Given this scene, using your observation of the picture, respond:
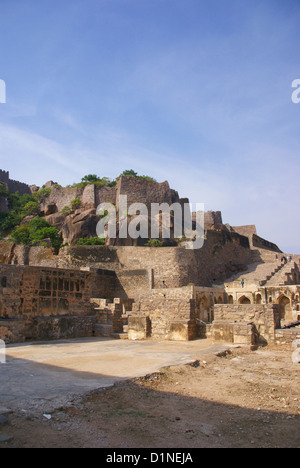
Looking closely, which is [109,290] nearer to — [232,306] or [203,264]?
[203,264]

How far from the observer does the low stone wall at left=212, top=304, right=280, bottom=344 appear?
857 cm

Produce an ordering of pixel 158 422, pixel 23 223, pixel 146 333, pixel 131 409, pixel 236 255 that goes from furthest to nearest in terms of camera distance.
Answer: pixel 23 223
pixel 236 255
pixel 146 333
pixel 131 409
pixel 158 422

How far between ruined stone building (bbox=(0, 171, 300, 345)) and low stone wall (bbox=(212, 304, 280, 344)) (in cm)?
2

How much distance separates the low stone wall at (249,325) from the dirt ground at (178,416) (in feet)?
8.48

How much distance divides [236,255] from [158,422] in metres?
31.1

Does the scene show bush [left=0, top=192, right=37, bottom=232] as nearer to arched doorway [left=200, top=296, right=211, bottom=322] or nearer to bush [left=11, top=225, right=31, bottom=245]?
bush [left=11, top=225, right=31, bottom=245]

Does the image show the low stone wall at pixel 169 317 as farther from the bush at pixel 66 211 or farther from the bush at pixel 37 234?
the bush at pixel 66 211

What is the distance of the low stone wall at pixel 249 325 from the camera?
8.57 m

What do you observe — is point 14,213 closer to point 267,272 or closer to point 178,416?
point 267,272

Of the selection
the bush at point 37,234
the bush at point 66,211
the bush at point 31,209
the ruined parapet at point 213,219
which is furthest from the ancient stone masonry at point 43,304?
the bush at point 31,209
